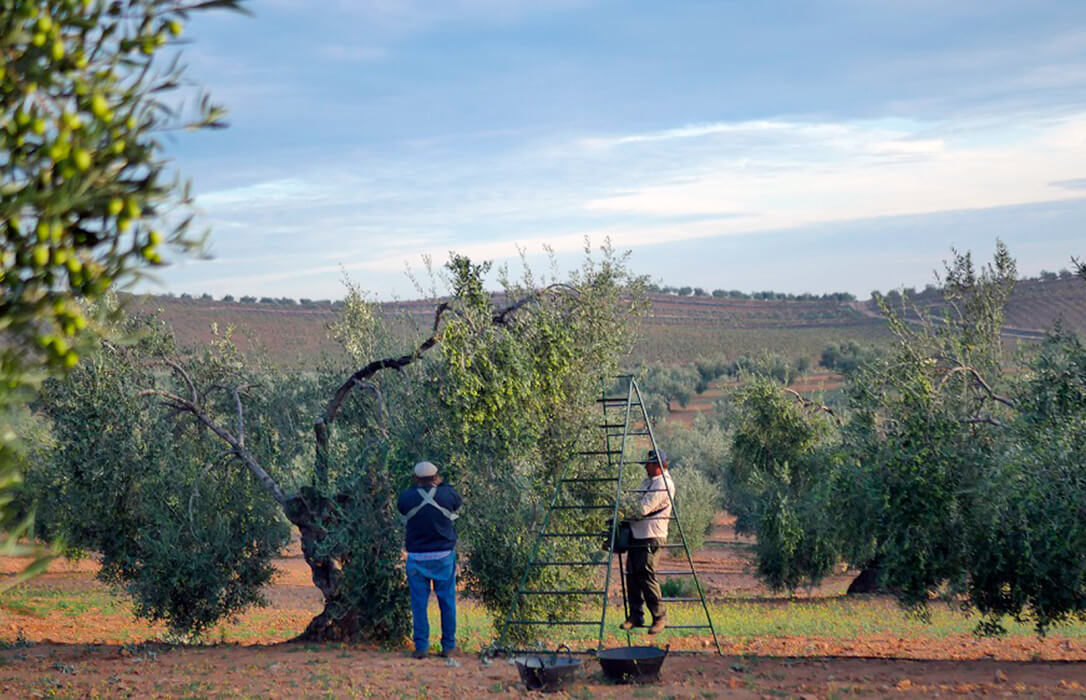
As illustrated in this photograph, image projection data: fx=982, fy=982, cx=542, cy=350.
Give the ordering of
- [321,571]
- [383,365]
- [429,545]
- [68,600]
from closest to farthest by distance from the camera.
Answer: [429,545], [383,365], [321,571], [68,600]

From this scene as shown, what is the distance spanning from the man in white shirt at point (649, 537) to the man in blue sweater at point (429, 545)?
7.10ft

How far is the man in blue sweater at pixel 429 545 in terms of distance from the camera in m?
10.6

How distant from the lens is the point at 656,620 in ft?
40.1

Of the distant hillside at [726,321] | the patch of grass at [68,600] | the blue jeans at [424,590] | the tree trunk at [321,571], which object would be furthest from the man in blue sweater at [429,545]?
the distant hillside at [726,321]

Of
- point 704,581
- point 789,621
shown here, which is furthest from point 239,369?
point 704,581

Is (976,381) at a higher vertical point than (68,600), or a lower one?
higher

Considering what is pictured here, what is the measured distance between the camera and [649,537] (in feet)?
38.9

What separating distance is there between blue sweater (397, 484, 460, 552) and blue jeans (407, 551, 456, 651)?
194 millimetres

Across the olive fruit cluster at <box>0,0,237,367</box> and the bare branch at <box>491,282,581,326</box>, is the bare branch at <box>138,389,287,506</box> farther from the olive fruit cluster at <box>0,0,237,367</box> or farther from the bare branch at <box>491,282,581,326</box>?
the olive fruit cluster at <box>0,0,237,367</box>

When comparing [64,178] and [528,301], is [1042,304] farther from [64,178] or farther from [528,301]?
[64,178]

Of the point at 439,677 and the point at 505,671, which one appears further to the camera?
A: the point at 505,671

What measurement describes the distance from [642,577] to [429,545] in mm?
2906

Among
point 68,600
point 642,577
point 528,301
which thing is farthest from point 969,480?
point 68,600

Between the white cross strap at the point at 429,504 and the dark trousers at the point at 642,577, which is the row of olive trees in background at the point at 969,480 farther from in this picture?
the white cross strap at the point at 429,504
